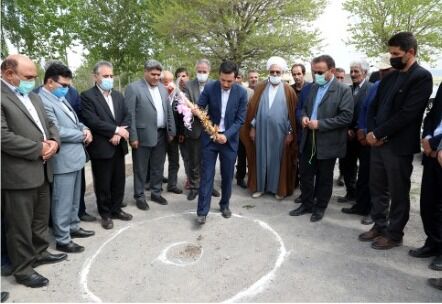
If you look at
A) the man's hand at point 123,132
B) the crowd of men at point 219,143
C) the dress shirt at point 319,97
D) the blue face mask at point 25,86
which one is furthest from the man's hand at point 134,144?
the dress shirt at point 319,97

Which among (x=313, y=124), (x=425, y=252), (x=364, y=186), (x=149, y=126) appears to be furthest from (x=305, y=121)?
(x=149, y=126)

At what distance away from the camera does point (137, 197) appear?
5.89 m

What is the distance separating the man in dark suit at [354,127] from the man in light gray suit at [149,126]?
9.65 ft

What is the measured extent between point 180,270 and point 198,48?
15.8 m

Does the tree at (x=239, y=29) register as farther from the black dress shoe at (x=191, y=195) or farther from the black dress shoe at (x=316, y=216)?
the black dress shoe at (x=316, y=216)

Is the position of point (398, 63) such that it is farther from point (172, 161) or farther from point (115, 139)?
point (172, 161)

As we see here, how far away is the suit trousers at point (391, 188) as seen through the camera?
165 inches

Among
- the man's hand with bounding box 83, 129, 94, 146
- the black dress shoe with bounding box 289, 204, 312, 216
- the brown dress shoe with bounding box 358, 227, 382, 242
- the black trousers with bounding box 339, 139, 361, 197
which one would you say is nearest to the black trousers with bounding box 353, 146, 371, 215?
the black trousers with bounding box 339, 139, 361, 197

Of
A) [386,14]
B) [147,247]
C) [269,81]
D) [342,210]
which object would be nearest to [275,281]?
[147,247]

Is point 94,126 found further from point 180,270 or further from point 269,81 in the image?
point 269,81

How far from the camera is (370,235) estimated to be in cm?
462

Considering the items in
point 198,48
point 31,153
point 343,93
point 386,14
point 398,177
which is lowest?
point 398,177

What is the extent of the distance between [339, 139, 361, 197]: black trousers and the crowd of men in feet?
0.06

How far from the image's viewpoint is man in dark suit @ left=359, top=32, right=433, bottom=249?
3.99 metres
